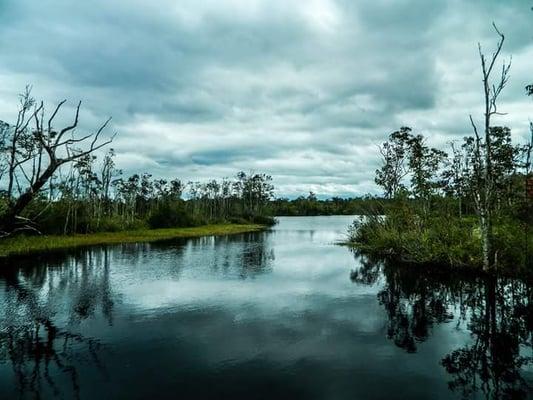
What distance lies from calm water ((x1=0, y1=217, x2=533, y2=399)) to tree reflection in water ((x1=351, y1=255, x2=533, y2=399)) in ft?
0.16

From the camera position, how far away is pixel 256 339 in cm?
1238

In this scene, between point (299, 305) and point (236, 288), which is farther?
point (236, 288)

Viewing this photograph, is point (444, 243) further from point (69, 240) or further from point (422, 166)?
point (69, 240)

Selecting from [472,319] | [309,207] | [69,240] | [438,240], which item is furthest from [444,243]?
[309,207]

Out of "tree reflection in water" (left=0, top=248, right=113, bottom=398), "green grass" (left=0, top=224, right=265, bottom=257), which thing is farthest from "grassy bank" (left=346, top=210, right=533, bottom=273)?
"green grass" (left=0, top=224, right=265, bottom=257)

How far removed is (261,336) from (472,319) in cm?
789

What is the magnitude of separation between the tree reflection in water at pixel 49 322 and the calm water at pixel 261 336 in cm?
5

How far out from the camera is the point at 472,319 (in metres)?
14.5

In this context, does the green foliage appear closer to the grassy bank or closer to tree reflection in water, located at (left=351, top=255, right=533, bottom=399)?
the grassy bank

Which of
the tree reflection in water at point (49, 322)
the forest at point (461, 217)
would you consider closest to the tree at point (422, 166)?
the forest at point (461, 217)

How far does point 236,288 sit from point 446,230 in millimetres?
14719

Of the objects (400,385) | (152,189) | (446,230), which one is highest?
(152,189)

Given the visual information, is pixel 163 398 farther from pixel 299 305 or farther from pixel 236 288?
pixel 236 288

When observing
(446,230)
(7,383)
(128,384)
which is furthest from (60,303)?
(446,230)
